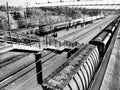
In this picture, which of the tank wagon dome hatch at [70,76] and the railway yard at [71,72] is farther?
the railway yard at [71,72]

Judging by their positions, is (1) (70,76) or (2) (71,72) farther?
(2) (71,72)

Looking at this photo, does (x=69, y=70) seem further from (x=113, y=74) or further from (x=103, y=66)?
(x=103, y=66)

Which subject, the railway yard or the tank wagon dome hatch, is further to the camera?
the railway yard

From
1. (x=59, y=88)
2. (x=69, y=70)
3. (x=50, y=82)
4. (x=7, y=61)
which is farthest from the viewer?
(x=7, y=61)

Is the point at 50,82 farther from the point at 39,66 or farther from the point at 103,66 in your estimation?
the point at 103,66

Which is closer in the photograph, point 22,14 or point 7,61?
point 7,61

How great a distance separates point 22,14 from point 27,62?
105ft

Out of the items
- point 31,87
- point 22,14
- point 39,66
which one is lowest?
point 31,87

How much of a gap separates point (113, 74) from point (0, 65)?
12.4m

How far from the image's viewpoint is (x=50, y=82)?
Result: 15.7ft

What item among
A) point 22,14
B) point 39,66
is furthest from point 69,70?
point 22,14

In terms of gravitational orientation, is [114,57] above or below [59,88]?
below

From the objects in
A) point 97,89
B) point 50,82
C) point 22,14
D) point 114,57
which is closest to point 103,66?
point 114,57

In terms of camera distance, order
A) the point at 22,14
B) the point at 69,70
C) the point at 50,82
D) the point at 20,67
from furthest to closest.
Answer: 1. the point at 22,14
2. the point at 20,67
3. the point at 69,70
4. the point at 50,82
